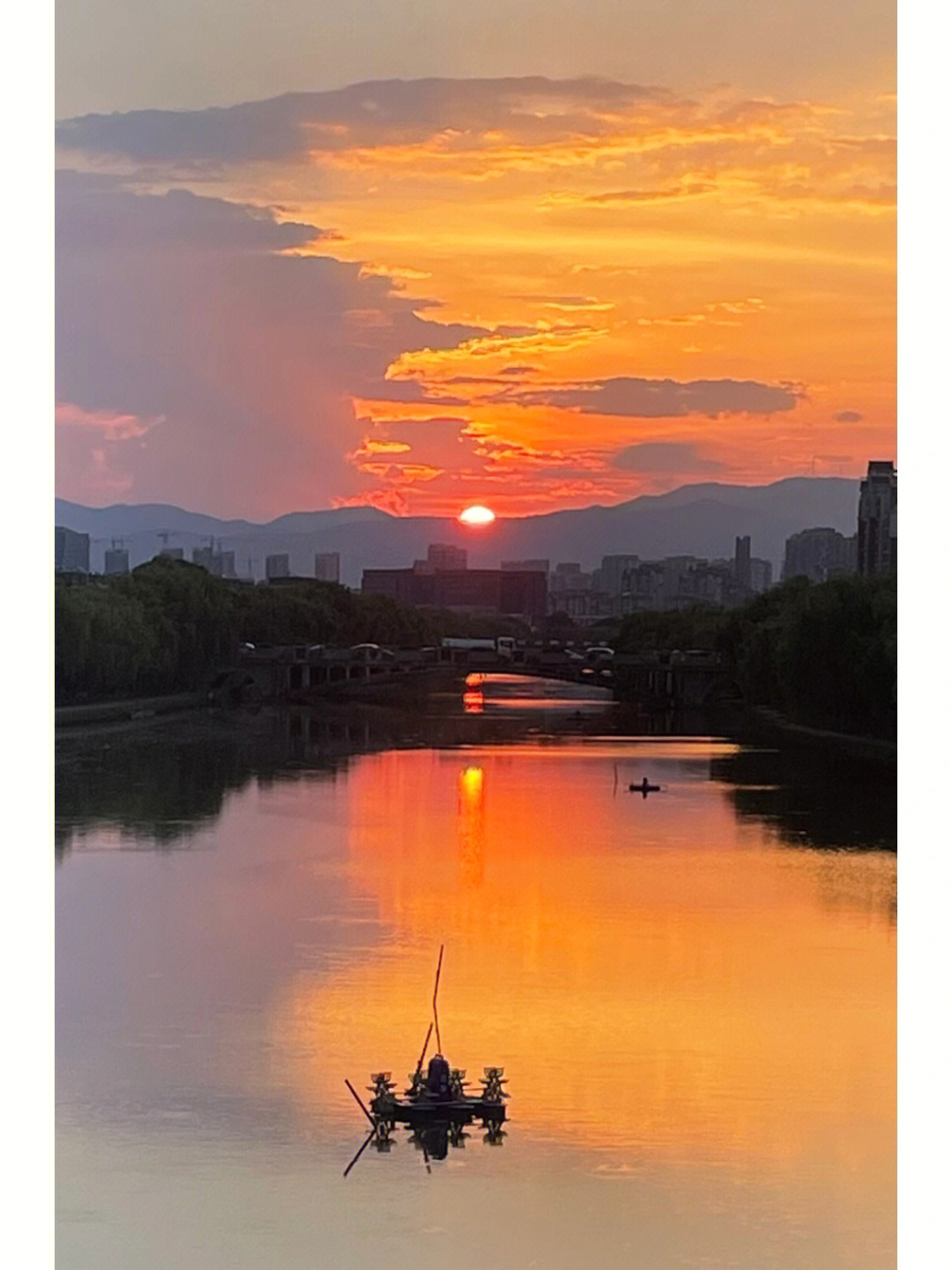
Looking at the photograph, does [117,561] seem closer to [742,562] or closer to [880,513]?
[742,562]

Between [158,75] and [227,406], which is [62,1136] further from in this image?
[158,75]

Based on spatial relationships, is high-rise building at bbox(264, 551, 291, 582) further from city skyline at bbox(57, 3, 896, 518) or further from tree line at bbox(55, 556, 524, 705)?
city skyline at bbox(57, 3, 896, 518)

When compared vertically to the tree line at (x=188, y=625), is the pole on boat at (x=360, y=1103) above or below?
below

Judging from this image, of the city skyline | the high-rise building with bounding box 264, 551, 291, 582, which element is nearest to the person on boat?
the high-rise building with bounding box 264, 551, 291, 582

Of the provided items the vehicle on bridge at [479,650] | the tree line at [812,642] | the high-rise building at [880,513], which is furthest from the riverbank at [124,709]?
the high-rise building at [880,513]

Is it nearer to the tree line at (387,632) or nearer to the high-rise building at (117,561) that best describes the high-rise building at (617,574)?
the tree line at (387,632)
